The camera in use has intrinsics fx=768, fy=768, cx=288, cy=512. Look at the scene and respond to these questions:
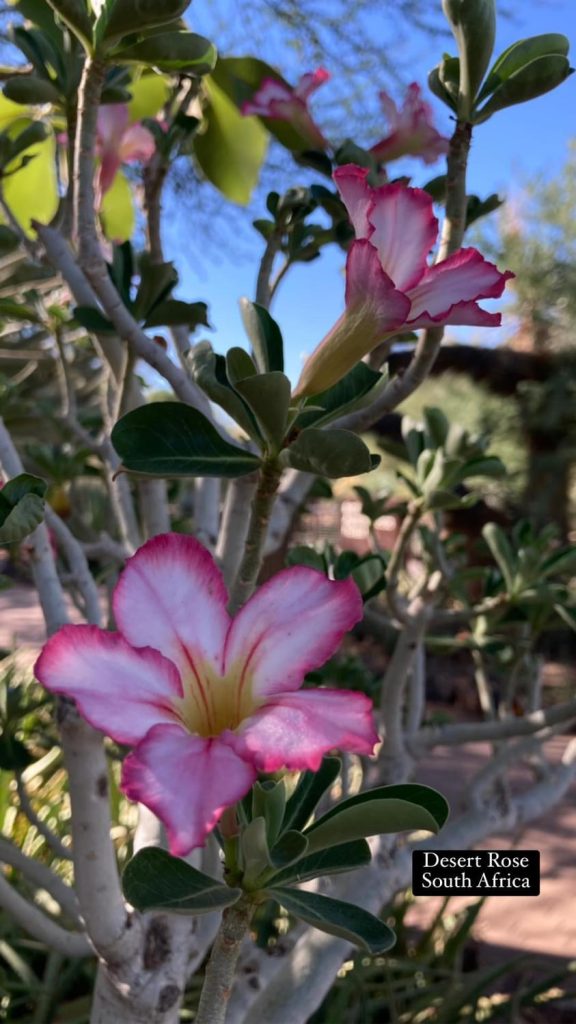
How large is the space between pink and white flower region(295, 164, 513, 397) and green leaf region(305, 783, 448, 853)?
21 cm

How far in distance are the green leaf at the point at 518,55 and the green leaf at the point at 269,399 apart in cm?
25

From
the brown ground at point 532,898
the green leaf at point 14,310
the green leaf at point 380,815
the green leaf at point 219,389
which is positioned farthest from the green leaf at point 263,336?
the brown ground at point 532,898

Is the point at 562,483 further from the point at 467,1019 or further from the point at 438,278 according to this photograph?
the point at 438,278

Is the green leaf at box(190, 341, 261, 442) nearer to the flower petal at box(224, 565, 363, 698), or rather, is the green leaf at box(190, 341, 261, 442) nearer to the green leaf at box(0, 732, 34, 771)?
the flower petal at box(224, 565, 363, 698)

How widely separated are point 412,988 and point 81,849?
953mm

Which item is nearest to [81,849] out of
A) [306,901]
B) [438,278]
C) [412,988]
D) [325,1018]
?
[306,901]

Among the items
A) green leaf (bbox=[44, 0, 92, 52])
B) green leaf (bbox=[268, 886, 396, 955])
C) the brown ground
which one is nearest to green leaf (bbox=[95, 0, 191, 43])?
green leaf (bbox=[44, 0, 92, 52])

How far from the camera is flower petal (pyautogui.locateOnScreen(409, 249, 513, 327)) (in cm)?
36

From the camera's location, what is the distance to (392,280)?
37 cm

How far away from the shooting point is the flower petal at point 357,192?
357mm

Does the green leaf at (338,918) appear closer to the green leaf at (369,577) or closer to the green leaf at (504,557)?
the green leaf at (369,577)

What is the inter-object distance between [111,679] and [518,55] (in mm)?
432

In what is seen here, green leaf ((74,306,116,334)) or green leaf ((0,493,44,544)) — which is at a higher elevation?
green leaf ((74,306,116,334))

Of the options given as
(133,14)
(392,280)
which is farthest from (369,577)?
(133,14)
